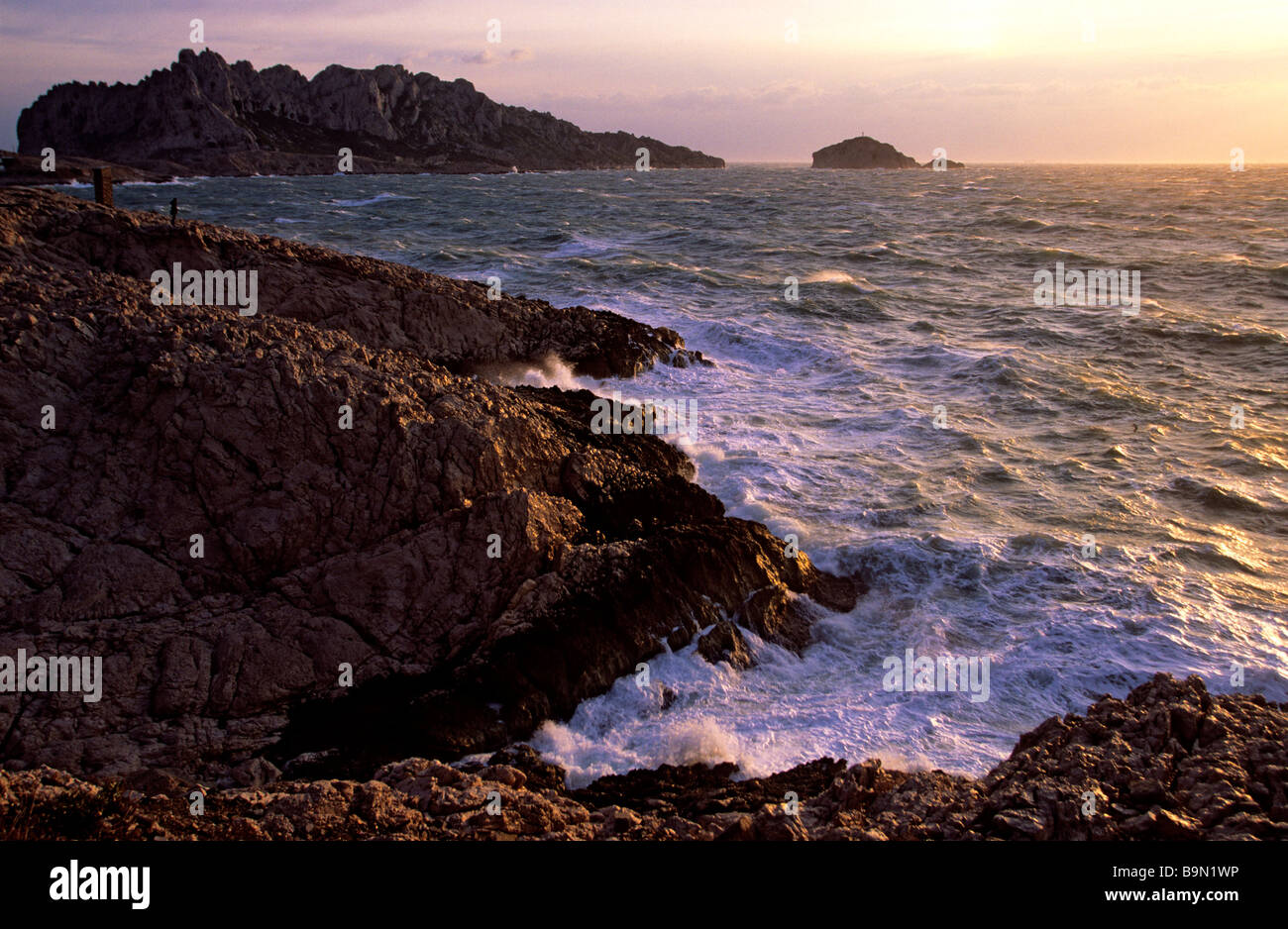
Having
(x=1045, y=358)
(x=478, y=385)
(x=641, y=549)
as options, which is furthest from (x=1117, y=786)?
(x=1045, y=358)

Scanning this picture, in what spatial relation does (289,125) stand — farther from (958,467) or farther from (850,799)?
(850,799)

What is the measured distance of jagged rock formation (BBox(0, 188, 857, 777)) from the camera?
244 inches

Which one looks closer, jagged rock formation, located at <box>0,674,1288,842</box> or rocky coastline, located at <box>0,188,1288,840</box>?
jagged rock formation, located at <box>0,674,1288,842</box>

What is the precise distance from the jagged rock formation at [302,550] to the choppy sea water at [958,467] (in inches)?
37.8

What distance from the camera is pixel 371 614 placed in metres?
7.04

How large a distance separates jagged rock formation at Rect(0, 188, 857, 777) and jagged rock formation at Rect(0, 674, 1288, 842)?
2.60ft

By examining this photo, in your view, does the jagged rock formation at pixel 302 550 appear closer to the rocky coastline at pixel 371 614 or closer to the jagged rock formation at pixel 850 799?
the rocky coastline at pixel 371 614

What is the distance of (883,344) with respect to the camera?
20578 millimetres

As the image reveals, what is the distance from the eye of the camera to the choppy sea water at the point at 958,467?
7.41 metres

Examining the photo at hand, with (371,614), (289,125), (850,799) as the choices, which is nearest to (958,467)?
(850,799)

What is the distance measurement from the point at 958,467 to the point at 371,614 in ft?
32.0

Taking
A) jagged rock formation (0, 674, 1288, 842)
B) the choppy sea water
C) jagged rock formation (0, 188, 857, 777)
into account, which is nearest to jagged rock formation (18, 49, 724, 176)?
the choppy sea water

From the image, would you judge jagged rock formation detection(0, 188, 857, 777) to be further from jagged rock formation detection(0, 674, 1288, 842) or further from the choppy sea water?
the choppy sea water

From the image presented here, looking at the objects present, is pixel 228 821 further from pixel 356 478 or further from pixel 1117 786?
pixel 1117 786
